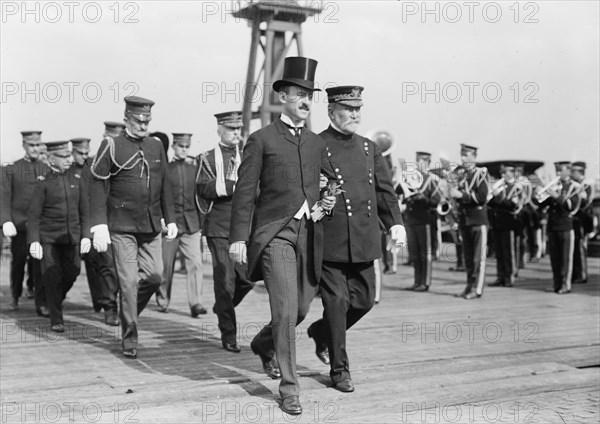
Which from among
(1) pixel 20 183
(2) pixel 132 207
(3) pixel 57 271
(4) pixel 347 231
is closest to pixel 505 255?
(1) pixel 20 183

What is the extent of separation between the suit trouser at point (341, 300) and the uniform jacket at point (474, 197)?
21.7 ft

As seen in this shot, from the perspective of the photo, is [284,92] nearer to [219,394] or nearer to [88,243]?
[219,394]

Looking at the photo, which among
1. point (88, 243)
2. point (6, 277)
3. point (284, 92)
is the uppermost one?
point (284, 92)

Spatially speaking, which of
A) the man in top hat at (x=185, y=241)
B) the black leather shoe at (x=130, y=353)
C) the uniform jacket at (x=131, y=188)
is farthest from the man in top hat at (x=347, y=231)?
the man in top hat at (x=185, y=241)

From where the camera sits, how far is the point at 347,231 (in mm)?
6527

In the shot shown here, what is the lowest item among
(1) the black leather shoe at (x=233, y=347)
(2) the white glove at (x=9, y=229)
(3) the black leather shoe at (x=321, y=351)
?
(1) the black leather shoe at (x=233, y=347)

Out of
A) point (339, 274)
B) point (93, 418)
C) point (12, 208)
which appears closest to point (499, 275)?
point (12, 208)

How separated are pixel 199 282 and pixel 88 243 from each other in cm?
185

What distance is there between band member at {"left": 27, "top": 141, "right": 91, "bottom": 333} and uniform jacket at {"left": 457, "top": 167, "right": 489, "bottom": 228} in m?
5.52

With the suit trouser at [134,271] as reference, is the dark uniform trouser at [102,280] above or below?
below

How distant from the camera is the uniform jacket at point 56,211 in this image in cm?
974

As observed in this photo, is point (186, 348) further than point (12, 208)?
No

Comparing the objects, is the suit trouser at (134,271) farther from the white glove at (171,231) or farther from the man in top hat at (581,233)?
the man in top hat at (581,233)

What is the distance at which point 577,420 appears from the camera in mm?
5875
